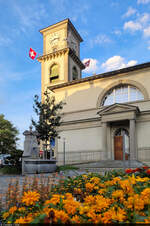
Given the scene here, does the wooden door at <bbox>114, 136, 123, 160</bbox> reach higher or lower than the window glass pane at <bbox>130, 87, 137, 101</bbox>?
lower

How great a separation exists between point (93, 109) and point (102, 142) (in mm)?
4292

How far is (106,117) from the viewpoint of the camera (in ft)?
66.3

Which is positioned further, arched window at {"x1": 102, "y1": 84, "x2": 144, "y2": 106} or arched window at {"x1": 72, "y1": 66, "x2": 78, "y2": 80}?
arched window at {"x1": 72, "y1": 66, "x2": 78, "y2": 80}

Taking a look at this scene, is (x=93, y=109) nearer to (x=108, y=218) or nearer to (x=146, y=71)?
(x=146, y=71)

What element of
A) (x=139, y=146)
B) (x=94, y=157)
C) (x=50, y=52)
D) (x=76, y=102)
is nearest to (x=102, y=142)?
(x=94, y=157)

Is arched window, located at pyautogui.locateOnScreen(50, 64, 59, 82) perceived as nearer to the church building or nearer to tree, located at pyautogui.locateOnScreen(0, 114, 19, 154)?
the church building

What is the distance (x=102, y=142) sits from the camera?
20.2 meters

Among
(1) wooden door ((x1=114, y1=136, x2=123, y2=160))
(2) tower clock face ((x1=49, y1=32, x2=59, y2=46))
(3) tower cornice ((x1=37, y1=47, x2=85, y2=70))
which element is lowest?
(1) wooden door ((x1=114, y1=136, x2=123, y2=160))

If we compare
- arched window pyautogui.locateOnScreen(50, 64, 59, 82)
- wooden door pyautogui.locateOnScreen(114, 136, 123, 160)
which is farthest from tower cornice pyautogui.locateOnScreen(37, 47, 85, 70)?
wooden door pyautogui.locateOnScreen(114, 136, 123, 160)

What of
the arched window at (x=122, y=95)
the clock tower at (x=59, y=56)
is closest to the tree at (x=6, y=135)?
the clock tower at (x=59, y=56)

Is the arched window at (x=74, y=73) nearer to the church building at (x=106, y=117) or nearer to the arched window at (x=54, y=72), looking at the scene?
the arched window at (x=54, y=72)

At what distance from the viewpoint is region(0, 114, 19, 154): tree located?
41312 mm

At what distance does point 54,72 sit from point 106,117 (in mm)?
17426

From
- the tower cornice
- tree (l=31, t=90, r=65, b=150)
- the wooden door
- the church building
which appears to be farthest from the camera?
the tower cornice
